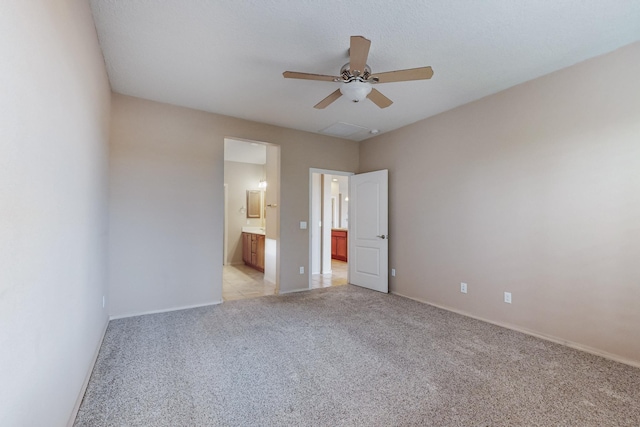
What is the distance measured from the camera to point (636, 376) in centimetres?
221

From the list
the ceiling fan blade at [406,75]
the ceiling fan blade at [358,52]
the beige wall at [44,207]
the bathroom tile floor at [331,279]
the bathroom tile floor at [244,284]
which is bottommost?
the bathroom tile floor at [331,279]

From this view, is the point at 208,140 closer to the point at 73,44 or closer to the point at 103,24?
the point at 103,24

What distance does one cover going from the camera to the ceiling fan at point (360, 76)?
2.12m

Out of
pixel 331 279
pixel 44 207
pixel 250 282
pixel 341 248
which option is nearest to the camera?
pixel 44 207

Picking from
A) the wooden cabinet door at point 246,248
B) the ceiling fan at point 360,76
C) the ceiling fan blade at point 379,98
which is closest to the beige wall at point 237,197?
the wooden cabinet door at point 246,248

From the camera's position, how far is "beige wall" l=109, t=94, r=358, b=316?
3400mm

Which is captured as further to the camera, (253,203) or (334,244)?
(334,244)

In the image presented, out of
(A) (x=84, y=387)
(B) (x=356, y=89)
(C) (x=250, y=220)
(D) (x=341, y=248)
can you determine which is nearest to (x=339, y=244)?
(D) (x=341, y=248)

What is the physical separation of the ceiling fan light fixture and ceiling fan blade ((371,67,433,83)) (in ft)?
0.49

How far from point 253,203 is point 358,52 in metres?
5.98

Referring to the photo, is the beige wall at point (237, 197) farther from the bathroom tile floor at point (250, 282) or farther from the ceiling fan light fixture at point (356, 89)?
the ceiling fan light fixture at point (356, 89)

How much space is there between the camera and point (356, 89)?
8.50ft

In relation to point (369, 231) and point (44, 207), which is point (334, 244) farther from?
point (44, 207)

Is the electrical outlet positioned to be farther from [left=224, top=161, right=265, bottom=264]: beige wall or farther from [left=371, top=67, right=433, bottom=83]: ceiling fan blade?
[left=224, top=161, right=265, bottom=264]: beige wall
